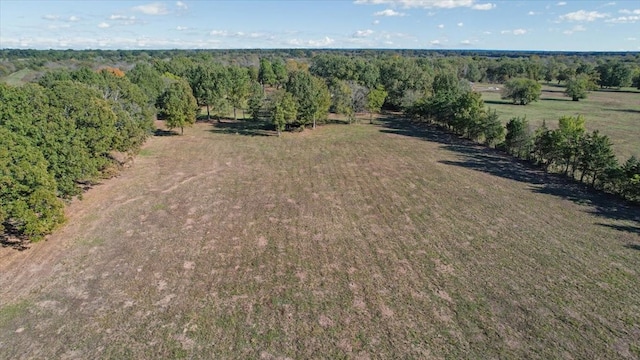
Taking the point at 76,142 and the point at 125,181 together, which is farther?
the point at 125,181

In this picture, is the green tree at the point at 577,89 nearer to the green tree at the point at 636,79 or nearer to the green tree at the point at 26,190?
the green tree at the point at 636,79

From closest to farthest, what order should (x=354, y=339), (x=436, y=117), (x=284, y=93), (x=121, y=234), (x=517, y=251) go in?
(x=354, y=339) < (x=517, y=251) < (x=121, y=234) < (x=284, y=93) < (x=436, y=117)

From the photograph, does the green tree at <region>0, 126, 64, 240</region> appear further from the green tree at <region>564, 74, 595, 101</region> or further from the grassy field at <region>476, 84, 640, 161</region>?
the green tree at <region>564, 74, 595, 101</region>

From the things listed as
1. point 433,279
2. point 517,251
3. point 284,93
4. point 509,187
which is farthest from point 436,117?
point 433,279

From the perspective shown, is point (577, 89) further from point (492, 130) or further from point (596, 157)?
point (596, 157)

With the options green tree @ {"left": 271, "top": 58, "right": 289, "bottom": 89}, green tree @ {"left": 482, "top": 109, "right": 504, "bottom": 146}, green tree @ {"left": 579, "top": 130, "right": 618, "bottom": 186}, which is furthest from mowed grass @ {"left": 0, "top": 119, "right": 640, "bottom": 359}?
green tree @ {"left": 271, "top": 58, "right": 289, "bottom": 89}

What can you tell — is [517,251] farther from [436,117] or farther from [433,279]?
[436,117]

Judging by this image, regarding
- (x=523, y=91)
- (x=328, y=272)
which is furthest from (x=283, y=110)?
(x=523, y=91)
